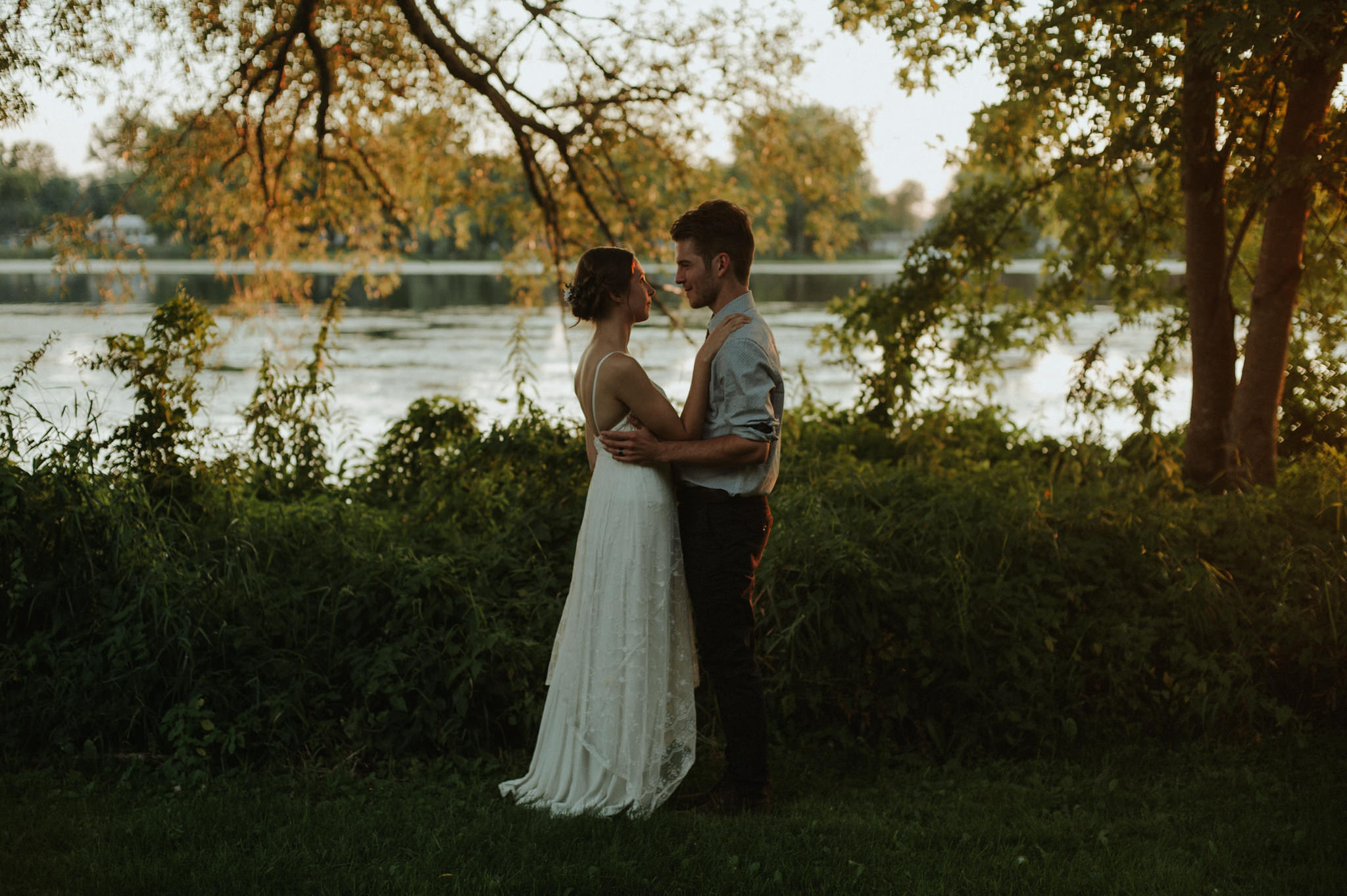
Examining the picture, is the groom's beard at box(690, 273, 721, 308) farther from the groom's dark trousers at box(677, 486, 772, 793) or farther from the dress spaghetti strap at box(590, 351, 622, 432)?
the groom's dark trousers at box(677, 486, 772, 793)

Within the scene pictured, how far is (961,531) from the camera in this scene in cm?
603

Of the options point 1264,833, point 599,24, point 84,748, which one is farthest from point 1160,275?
point 84,748

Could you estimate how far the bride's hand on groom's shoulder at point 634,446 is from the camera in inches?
165

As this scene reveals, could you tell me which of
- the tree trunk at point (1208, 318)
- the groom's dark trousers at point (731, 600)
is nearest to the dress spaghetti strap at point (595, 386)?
the groom's dark trousers at point (731, 600)

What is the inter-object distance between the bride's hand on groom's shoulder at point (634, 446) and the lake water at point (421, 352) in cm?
274

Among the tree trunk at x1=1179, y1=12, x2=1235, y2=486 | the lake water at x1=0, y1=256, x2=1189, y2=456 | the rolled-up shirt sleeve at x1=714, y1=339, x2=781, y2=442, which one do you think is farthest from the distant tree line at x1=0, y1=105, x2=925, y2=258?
the rolled-up shirt sleeve at x1=714, y1=339, x2=781, y2=442

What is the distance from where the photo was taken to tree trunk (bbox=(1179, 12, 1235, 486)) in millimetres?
7582

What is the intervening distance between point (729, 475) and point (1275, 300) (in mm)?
4749

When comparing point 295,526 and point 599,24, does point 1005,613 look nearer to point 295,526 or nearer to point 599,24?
point 295,526

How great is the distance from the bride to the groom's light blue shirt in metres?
0.05

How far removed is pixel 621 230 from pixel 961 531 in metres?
6.60

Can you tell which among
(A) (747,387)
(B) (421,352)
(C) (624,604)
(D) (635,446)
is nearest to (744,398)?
(A) (747,387)

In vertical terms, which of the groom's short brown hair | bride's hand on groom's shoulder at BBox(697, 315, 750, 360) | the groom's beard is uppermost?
the groom's short brown hair

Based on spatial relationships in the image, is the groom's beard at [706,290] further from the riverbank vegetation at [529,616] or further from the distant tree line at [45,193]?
the distant tree line at [45,193]
